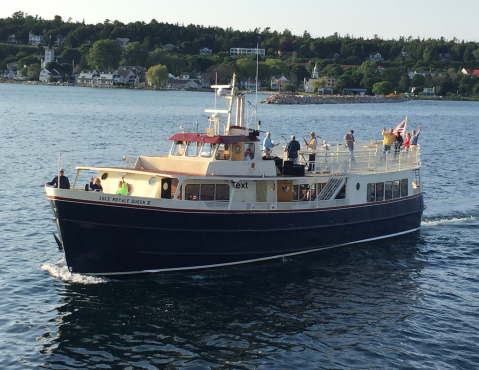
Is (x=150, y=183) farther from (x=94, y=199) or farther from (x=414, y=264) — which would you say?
(x=414, y=264)

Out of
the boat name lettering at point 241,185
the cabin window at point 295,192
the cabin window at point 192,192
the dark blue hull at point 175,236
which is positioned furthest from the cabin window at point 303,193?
the cabin window at point 192,192

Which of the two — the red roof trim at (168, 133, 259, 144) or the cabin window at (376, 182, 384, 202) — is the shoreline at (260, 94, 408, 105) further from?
the red roof trim at (168, 133, 259, 144)

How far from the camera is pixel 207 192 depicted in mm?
24422

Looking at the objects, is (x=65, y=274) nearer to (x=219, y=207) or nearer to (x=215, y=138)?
(x=219, y=207)

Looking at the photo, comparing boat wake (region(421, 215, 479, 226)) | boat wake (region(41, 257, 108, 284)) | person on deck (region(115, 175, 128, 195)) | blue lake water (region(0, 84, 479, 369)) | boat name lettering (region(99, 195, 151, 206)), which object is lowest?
blue lake water (region(0, 84, 479, 369))

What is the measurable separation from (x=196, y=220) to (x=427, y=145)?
56.2 metres

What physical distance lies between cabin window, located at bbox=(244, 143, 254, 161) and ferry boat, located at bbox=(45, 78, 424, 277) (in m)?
0.04

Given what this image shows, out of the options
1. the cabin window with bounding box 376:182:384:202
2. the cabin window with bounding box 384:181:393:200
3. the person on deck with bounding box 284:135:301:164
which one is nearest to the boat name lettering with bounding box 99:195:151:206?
the person on deck with bounding box 284:135:301:164

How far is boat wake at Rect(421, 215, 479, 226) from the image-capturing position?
3444 cm

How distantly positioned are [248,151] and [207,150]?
5.22 ft

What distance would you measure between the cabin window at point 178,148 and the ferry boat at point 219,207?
4 centimetres

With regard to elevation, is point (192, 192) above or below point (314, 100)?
below

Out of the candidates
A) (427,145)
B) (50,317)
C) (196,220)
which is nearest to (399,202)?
(196,220)

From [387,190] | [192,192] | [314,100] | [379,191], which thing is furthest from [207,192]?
[314,100]
